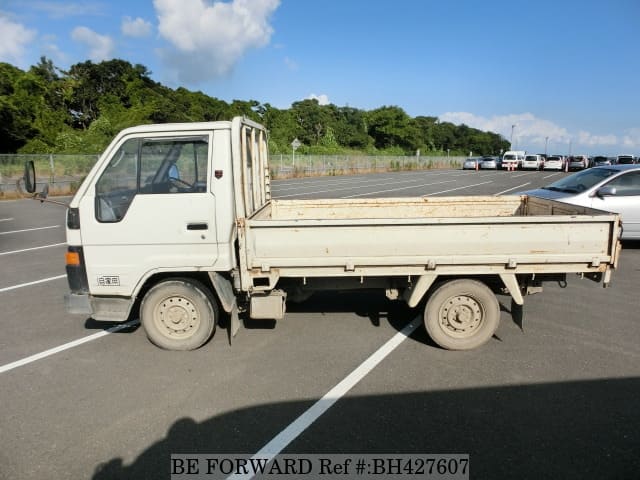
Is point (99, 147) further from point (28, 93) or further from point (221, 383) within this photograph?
point (221, 383)

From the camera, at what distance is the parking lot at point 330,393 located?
117 inches

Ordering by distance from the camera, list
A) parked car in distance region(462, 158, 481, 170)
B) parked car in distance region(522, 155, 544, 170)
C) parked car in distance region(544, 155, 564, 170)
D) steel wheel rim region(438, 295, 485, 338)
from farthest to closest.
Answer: parked car in distance region(462, 158, 481, 170), parked car in distance region(522, 155, 544, 170), parked car in distance region(544, 155, 564, 170), steel wheel rim region(438, 295, 485, 338)

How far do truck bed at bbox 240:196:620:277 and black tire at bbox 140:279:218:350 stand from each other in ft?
2.28

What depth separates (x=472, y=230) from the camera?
402 centimetres

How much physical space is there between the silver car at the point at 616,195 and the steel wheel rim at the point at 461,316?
4.68 metres

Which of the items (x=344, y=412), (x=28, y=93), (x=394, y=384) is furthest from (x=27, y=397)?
(x=28, y=93)

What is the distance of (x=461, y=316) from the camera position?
14.3 ft

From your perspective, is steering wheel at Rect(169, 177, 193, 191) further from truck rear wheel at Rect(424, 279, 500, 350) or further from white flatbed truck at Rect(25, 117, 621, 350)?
truck rear wheel at Rect(424, 279, 500, 350)

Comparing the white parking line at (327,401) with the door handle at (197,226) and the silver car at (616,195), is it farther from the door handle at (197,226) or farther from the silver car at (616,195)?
the silver car at (616,195)

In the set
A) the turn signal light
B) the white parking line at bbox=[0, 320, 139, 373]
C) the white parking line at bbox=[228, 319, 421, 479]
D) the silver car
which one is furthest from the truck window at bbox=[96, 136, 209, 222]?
the silver car

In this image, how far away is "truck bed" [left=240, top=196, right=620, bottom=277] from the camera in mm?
3977

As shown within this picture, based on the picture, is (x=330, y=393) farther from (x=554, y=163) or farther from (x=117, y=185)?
(x=554, y=163)

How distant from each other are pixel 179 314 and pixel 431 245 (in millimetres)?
2630

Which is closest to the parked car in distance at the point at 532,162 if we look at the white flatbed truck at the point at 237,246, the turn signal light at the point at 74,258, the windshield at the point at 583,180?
the windshield at the point at 583,180
